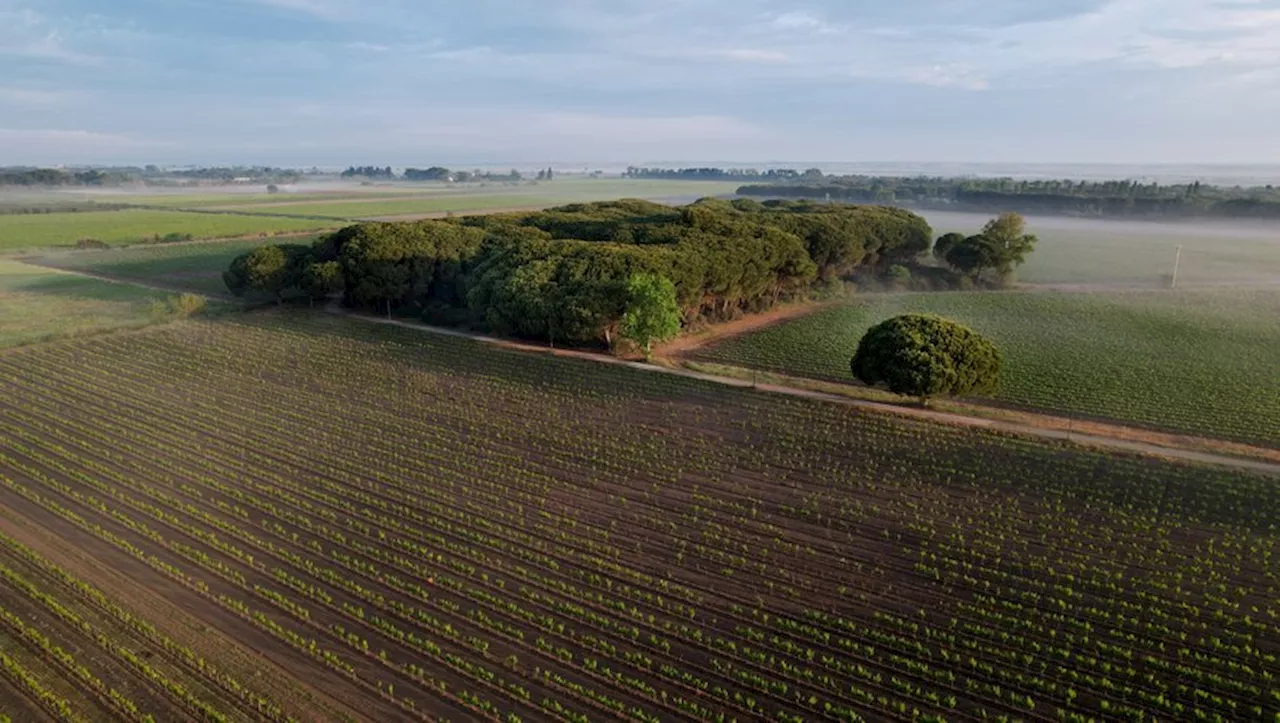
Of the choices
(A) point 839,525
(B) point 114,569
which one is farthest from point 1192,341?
(B) point 114,569

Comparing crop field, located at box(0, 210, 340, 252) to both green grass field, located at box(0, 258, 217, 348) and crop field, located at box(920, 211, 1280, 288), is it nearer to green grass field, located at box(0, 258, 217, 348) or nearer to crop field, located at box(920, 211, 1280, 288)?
green grass field, located at box(0, 258, 217, 348)

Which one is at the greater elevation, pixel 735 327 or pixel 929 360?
pixel 929 360

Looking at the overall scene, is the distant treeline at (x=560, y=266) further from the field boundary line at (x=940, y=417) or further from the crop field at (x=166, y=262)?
the crop field at (x=166, y=262)

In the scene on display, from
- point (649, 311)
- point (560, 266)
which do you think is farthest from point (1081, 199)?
point (649, 311)

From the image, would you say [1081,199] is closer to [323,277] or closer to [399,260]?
[399,260]

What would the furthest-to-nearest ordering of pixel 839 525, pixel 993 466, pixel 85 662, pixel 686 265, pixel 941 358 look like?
pixel 686 265 → pixel 941 358 → pixel 993 466 → pixel 839 525 → pixel 85 662

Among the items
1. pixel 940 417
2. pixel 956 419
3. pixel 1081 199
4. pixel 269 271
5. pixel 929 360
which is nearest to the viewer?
pixel 929 360

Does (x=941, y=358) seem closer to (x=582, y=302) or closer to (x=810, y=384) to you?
(x=810, y=384)
